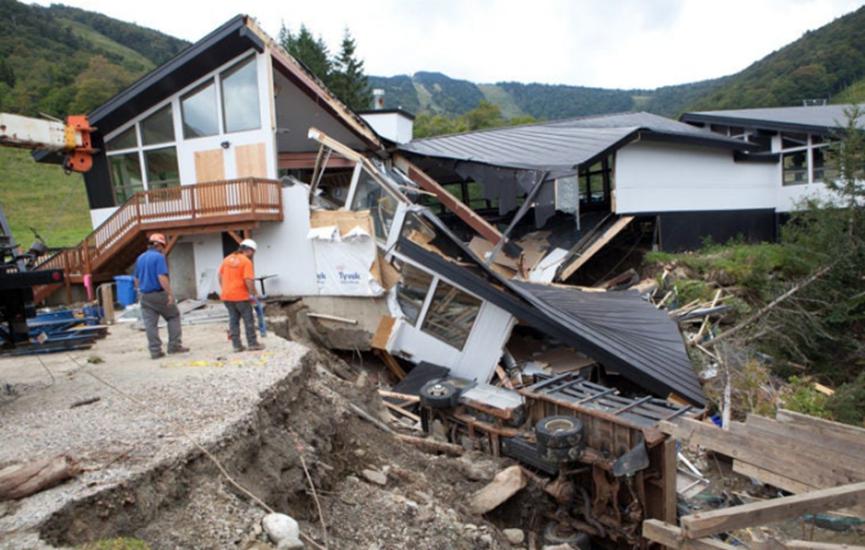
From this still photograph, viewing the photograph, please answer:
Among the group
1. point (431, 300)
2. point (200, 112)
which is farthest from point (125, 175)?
point (431, 300)

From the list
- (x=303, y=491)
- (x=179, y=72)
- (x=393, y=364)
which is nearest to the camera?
(x=303, y=491)

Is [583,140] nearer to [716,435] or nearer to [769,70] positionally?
[716,435]

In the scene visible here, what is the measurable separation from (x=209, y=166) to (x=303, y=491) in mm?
12631

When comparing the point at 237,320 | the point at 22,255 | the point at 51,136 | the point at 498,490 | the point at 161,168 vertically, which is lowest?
the point at 498,490

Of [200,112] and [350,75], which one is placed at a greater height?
[350,75]

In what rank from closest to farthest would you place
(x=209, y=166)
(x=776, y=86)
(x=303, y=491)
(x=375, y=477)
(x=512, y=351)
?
(x=303, y=491) < (x=375, y=477) < (x=512, y=351) < (x=209, y=166) < (x=776, y=86)

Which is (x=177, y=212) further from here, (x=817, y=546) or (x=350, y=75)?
(x=350, y=75)

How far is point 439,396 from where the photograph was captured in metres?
8.68

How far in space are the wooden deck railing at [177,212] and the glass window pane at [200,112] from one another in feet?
7.66

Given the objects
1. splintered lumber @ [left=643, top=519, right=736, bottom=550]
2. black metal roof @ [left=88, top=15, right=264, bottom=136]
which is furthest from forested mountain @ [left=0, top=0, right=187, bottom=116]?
splintered lumber @ [left=643, top=519, right=736, bottom=550]

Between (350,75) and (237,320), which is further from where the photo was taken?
(350,75)

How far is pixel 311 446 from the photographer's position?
5504 millimetres

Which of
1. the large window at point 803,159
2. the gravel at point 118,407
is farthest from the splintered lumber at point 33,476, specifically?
the large window at point 803,159

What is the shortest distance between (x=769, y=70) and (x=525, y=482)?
6539cm
